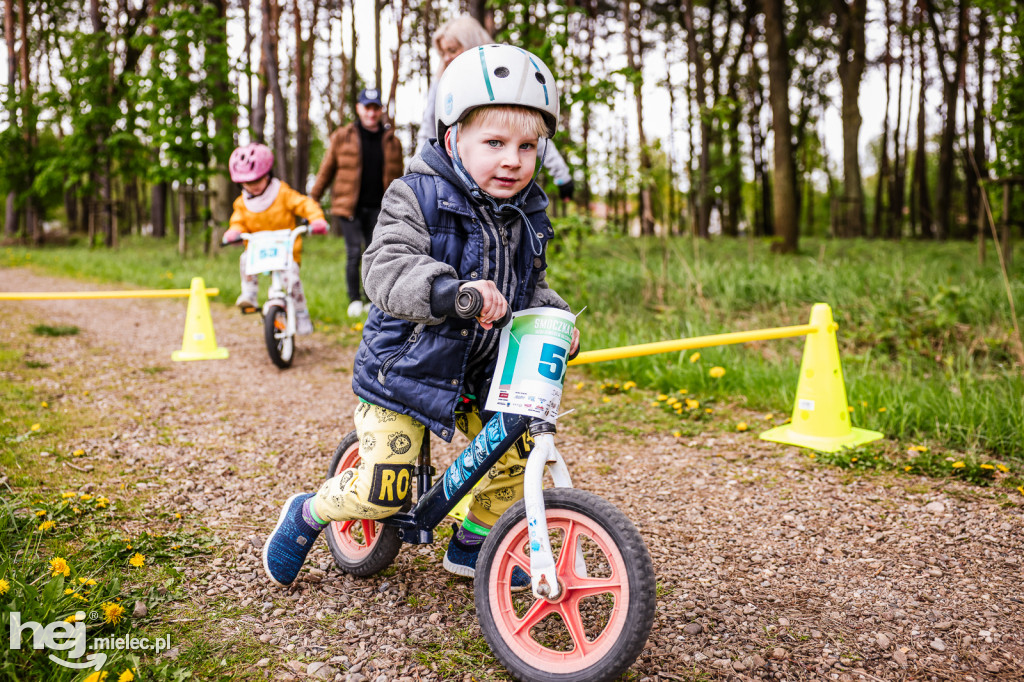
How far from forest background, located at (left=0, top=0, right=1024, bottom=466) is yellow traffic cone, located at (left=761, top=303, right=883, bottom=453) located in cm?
30

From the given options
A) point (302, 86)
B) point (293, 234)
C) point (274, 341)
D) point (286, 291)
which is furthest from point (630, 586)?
point (302, 86)

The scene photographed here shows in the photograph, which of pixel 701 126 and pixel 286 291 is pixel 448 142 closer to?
pixel 286 291

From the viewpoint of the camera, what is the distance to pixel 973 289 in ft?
19.5

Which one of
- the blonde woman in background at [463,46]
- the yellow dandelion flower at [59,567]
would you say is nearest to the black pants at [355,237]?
the blonde woman in background at [463,46]

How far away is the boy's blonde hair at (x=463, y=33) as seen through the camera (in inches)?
187

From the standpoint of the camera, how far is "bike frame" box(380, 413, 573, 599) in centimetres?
171

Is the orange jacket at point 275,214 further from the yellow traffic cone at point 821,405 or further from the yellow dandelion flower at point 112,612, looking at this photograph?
the yellow dandelion flower at point 112,612

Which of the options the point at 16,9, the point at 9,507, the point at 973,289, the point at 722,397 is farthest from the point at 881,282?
the point at 16,9

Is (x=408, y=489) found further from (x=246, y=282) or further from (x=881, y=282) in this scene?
(x=881, y=282)

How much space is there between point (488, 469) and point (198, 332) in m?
4.72

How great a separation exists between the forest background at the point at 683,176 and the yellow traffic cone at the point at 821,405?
0.97ft

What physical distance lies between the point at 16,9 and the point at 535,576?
28.3m

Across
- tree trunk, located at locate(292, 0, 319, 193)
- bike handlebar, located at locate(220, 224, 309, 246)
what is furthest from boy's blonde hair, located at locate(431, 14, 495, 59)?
tree trunk, located at locate(292, 0, 319, 193)

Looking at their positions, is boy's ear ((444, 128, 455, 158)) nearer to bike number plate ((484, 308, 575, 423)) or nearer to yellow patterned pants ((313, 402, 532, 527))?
bike number plate ((484, 308, 575, 423))
